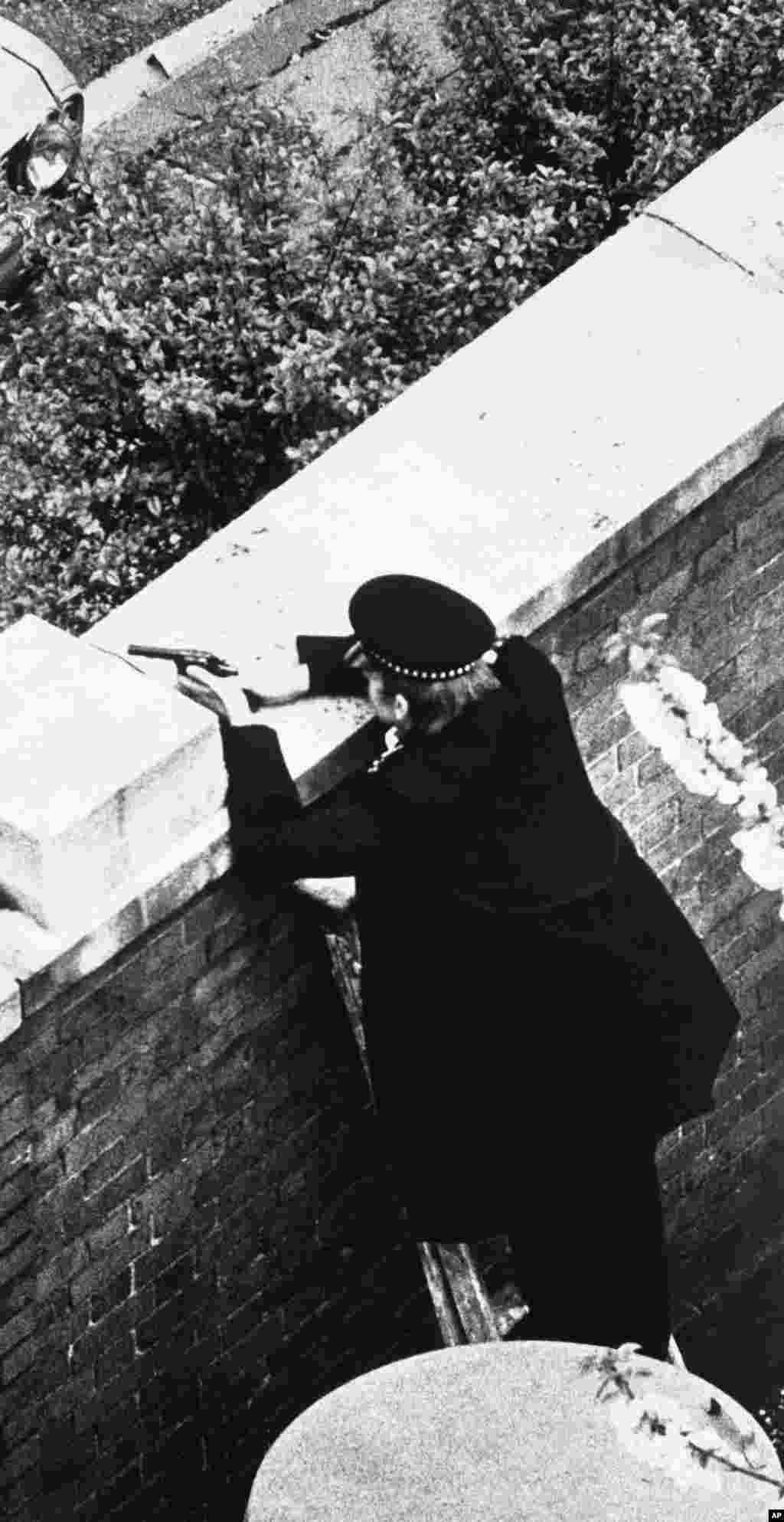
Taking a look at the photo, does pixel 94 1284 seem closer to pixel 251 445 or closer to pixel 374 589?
pixel 374 589

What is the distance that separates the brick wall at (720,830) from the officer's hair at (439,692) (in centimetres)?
53

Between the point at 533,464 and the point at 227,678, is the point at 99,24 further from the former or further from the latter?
the point at 227,678

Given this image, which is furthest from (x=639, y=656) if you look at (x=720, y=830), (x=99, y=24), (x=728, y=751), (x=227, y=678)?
(x=99, y=24)

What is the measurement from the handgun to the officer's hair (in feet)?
1.06

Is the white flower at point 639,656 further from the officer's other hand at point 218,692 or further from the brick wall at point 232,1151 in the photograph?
the officer's other hand at point 218,692

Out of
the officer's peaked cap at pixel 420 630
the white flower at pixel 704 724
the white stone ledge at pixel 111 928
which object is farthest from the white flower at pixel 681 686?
the white stone ledge at pixel 111 928

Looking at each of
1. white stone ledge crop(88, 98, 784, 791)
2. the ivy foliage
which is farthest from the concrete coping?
the ivy foliage

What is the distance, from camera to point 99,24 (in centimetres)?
1227

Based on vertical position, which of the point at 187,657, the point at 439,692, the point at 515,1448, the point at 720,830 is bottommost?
the point at 720,830

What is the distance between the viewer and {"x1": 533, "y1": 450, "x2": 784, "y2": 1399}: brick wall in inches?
223

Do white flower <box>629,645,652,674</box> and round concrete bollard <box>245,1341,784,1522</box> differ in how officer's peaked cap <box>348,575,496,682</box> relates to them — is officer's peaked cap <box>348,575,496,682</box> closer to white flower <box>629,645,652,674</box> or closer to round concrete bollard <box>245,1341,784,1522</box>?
white flower <box>629,645,652,674</box>

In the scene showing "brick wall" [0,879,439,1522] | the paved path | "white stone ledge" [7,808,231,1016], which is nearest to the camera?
"white stone ledge" [7,808,231,1016]

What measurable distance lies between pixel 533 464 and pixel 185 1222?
1.93m

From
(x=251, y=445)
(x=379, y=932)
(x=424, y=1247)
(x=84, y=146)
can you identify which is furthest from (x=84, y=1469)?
(x=84, y=146)
